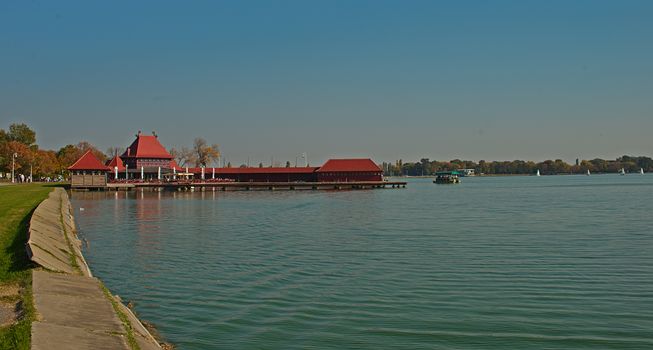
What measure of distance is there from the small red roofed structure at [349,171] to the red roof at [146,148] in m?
26.5

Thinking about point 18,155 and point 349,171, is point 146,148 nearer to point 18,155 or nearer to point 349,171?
point 18,155

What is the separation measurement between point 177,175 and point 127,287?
90.1m

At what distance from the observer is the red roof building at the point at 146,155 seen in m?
99.6

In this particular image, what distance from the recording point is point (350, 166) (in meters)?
102

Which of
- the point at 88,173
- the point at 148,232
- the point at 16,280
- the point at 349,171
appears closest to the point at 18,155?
the point at 88,173

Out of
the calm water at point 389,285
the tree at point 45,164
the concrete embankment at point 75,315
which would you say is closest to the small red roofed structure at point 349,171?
the tree at point 45,164

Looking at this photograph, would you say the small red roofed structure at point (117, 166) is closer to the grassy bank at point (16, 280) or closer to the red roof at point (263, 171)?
the red roof at point (263, 171)

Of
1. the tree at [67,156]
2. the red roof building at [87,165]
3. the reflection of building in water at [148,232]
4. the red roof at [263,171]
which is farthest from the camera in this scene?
the tree at [67,156]

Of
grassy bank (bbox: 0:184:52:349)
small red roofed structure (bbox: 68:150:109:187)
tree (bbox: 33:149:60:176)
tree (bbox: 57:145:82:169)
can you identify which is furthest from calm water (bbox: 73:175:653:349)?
tree (bbox: 57:145:82:169)

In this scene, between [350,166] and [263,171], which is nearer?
[350,166]

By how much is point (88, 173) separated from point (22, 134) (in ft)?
123

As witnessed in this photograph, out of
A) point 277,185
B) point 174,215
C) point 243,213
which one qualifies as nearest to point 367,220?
point 243,213

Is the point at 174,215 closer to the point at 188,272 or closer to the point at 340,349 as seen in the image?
the point at 188,272

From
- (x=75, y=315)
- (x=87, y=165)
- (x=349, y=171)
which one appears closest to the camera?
(x=75, y=315)
